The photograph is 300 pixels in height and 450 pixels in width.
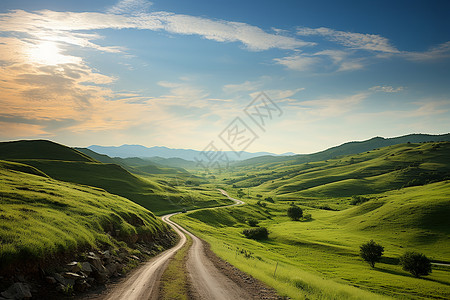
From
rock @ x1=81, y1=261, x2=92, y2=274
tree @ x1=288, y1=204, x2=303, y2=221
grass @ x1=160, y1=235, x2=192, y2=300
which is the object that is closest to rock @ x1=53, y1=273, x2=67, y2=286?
rock @ x1=81, y1=261, x2=92, y2=274

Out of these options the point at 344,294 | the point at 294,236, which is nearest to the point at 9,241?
the point at 344,294

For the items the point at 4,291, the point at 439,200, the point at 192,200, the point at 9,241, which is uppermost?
the point at 439,200

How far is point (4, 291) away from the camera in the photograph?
14930mm

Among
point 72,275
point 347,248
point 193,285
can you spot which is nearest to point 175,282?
point 193,285

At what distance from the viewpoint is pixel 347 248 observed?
78.9 meters

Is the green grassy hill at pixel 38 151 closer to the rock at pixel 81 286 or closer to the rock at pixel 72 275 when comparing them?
the rock at pixel 72 275

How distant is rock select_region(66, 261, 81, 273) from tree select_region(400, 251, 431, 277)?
257 ft

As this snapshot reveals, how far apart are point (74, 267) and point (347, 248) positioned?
85.7m

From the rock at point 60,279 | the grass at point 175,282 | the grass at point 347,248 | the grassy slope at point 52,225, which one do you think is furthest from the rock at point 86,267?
the grass at point 347,248

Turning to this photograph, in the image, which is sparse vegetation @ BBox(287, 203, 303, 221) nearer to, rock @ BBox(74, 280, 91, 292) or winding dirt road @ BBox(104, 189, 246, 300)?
winding dirt road @ BBox(104, 189, 246, 300)

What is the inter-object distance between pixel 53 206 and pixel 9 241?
50.8 ft

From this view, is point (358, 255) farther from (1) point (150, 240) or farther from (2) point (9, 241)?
(2) point (9, 241)

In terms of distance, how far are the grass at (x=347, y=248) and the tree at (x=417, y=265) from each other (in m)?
1.64

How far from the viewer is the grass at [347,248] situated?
31752 millimetres
